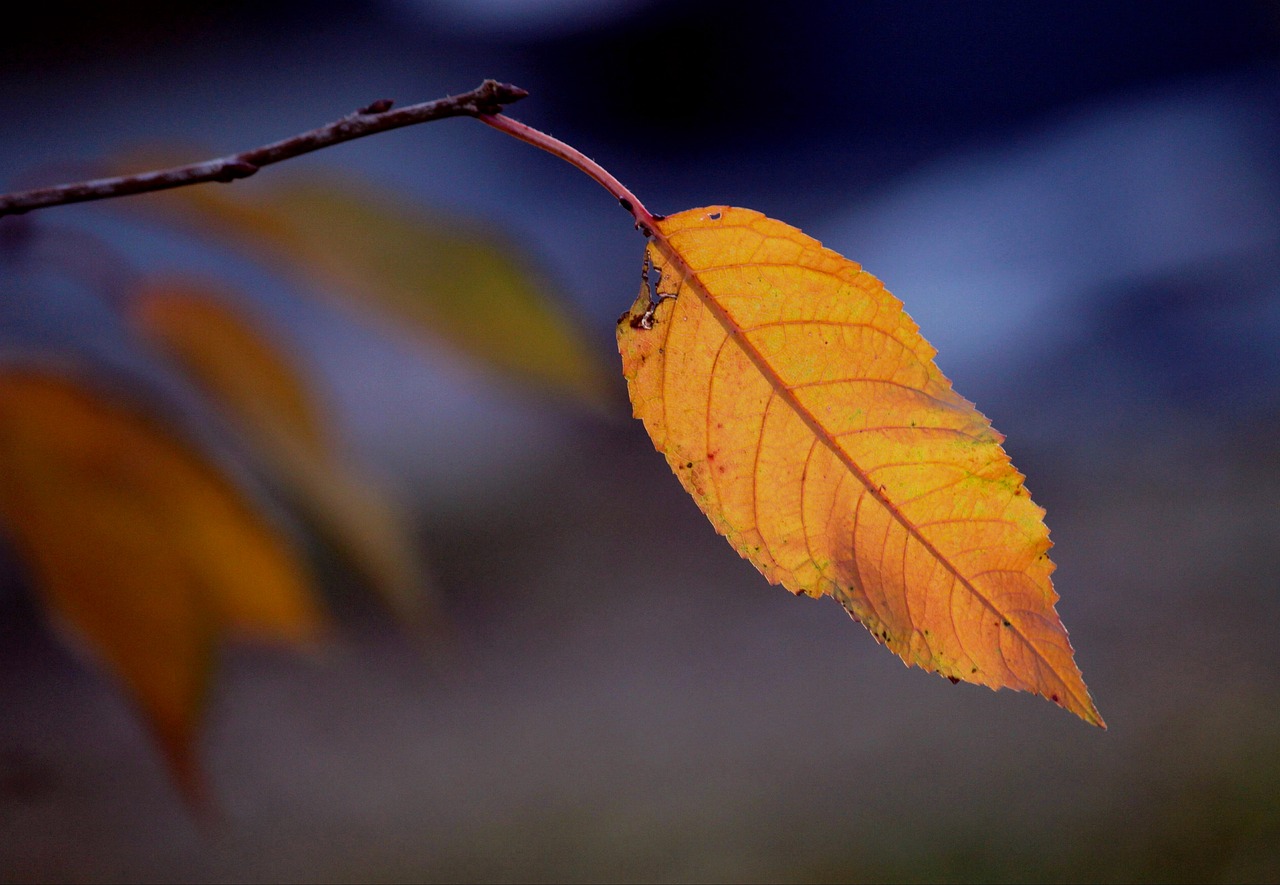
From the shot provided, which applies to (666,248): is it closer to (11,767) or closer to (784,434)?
(784,434)

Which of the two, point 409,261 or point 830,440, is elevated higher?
point 409,261

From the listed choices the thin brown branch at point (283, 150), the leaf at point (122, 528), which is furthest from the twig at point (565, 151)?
the leaf at point (122, 528)

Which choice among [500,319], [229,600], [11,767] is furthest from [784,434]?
[11,767]

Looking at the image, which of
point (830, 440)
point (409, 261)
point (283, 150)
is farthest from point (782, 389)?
point (409, 261)

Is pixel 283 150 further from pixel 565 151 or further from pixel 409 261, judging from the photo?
pixel 409 261

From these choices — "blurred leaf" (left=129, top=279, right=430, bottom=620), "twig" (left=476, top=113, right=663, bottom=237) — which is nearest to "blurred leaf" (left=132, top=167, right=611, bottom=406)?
"blurred leaf" (left=129, top=279, right=430, bottom=620)

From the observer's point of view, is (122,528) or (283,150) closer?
(283,150)
